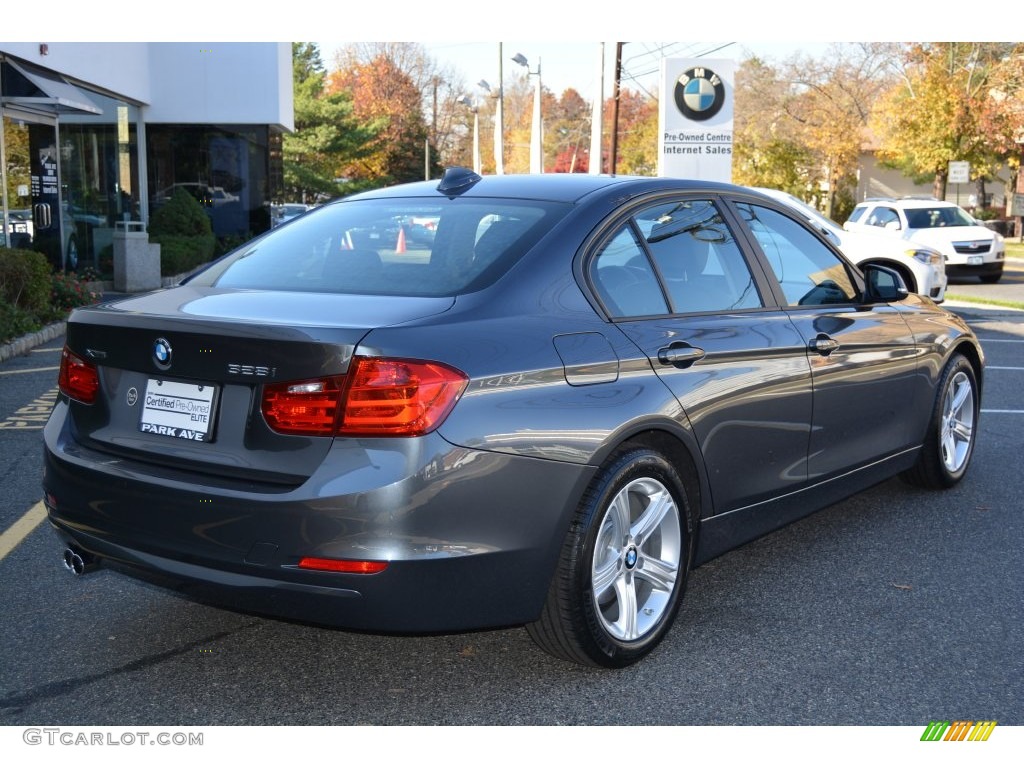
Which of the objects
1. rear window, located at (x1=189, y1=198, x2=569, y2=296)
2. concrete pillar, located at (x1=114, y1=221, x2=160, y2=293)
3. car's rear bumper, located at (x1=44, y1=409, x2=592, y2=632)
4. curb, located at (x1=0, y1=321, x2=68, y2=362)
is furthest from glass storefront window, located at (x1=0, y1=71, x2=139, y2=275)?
car's rear bumper, located at (x1=44, y1=409, x2=592, y2=632)

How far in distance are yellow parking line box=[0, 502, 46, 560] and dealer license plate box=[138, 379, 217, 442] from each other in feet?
6.43

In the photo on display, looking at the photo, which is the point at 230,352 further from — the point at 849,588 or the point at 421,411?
the point at 849,588

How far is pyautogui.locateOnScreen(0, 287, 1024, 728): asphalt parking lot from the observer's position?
138 inches

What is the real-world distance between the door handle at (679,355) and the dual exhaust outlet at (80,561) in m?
2.04

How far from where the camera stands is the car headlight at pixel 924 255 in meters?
15.8

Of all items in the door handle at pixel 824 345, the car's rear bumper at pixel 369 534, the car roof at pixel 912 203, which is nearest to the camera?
the car's rear bumper at pixel 369 534

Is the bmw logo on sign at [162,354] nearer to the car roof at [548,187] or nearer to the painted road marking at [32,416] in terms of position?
the car roof at [548,187]

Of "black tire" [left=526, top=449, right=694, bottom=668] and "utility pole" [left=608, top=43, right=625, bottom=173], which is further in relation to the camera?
"utility pole" [left=608, top=43, right=625, bottom=173]

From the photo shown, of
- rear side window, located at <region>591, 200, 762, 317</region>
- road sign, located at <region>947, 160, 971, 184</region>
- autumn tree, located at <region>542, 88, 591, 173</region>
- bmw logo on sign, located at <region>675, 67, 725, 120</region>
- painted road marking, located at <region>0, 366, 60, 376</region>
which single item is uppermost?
autumn tree, located at <region>542, 88, 591, 173</region>

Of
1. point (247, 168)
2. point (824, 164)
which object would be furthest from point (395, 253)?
point (824, 164)

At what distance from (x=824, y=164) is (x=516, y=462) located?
5550cm

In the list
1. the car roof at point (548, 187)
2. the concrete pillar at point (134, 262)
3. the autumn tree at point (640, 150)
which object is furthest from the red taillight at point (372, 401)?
the autumn tree at point (640, 150)

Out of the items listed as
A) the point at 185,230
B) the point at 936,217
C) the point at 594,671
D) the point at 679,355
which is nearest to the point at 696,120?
the point at 936,217

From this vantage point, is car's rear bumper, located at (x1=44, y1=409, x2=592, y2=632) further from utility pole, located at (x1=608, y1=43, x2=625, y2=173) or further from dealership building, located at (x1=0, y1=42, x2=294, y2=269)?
utility pole, located at (x1=608, y1=43, x2=625, y2=173)
